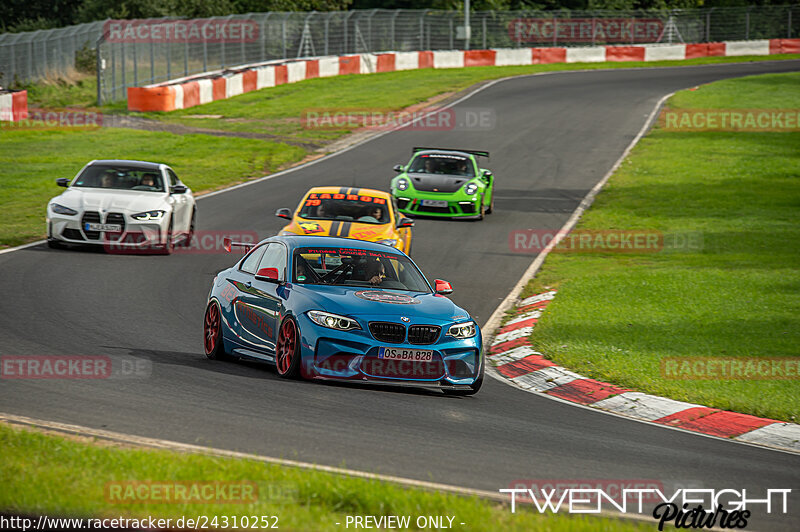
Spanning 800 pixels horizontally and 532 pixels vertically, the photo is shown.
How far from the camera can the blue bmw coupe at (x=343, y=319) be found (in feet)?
33.4

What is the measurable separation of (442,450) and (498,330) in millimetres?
6636

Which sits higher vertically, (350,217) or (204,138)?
(204,138)

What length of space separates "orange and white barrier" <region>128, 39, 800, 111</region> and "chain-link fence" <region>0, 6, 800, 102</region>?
1.85 metres

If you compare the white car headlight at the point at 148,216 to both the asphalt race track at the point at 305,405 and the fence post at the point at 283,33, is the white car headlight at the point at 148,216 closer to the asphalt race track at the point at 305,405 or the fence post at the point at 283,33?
the asphalt race track at the point at 305,405

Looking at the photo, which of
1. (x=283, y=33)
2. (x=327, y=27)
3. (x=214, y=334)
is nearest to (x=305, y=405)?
(x=214, y=334)

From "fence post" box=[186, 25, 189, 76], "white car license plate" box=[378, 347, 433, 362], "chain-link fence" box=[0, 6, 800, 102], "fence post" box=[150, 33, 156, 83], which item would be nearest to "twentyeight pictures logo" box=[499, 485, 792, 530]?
"white car license plate" box=[378, 347, 433, 362]

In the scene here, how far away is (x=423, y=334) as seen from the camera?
1039cm

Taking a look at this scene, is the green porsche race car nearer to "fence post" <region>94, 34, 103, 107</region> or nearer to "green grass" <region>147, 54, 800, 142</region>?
"green grass" <region>147, 54, 800, 142</region>

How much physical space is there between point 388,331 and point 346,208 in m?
8.17

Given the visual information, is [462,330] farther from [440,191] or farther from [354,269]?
[440,191]

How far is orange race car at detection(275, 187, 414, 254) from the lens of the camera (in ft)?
57.4

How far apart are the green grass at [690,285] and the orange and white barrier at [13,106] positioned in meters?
20.8

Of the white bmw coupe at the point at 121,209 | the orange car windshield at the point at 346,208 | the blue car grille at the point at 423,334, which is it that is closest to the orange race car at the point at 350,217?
the orange car windshield at the point at 346,208

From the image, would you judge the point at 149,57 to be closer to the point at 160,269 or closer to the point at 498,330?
the point at 160,269
